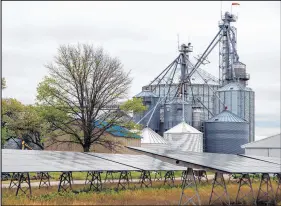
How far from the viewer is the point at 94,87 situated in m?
51.8

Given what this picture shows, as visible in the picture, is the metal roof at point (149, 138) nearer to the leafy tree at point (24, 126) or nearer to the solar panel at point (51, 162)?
the leafy tree at point (24, 126)

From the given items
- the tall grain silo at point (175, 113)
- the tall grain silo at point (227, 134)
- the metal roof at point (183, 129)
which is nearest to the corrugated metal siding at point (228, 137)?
the tall grain silo at point (227, 134)

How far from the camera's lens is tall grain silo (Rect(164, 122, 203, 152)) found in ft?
241

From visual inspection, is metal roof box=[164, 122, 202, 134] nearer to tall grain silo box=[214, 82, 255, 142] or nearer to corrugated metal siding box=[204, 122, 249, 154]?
corrugated metal siding box=[204, 122, 249, 154]

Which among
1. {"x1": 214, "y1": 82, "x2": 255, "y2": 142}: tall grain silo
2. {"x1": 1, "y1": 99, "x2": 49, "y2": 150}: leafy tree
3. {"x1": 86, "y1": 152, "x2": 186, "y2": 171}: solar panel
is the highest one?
{"x1": 214, "y1": 82, "x2": 255, "y2": 142}: tall grain silo

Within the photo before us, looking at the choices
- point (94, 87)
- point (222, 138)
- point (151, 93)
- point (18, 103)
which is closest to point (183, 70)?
point (151, 93)

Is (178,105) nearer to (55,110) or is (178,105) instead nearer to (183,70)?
(183,70)

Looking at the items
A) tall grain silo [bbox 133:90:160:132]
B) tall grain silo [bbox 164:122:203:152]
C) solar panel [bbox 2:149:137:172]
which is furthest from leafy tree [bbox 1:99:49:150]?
solar panel [bbox 2:149:137:172]

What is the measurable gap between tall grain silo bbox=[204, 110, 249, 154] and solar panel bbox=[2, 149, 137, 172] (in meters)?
47.4

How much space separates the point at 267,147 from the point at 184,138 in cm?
1751

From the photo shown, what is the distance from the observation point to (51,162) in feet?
87.4

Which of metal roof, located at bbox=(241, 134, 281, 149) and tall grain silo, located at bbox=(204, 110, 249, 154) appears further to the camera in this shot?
tall grain silo, located at bbox=(204, 110, 249, 154)

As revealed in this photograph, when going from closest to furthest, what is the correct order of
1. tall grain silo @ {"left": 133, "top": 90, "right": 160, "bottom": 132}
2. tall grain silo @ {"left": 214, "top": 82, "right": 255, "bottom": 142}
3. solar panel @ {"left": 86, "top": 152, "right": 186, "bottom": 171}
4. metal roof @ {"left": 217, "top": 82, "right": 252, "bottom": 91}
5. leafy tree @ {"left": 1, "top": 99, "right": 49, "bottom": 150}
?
solar panel @ {"left": 86, "top": 152, "right": 186, "bottom": 171}
leafy tree @ {"left": 1, "top": 99, "right": 49, "bottom": 150}
tall grain silo @ {"left": 133, "top": 90, "right": 160, "bottom": 132}
tall grain silo @ {"left": 214, "top": 82, "right": 255, "bottom": 142}
metal roof @ {"left": 217, "top": 82, "right": 252, "bottom": 91}

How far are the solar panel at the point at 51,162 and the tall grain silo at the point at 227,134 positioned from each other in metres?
47.4
